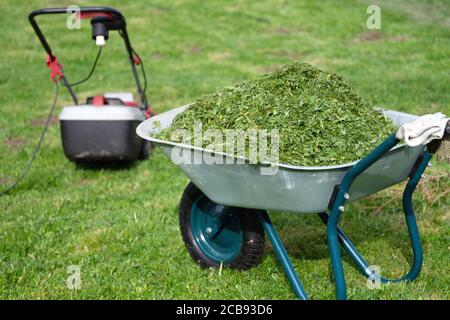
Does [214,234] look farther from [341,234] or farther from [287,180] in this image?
[287,180]

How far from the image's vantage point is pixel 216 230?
3229 millimetres

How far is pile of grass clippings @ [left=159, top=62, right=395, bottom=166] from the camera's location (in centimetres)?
263

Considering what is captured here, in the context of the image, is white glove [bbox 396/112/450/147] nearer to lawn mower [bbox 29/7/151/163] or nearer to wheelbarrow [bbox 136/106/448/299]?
wheelbarrow [bbox 136/106/448/299]

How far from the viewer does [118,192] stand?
183 inches

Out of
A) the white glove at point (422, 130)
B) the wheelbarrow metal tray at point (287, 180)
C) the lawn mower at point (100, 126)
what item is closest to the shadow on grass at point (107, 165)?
the lawn mower at point (100, 126)

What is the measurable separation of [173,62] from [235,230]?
6.68 m

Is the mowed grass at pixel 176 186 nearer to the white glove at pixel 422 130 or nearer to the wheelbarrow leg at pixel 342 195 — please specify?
the wheelbarrow leg at pixel 342 195

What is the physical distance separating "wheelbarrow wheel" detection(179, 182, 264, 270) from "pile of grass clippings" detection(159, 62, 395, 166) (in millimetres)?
498

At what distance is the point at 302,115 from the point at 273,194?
0.40m

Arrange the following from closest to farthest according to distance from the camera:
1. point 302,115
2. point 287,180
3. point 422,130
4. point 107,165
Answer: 1. point 422,130
2. point 287,180
3. point 302,115
4. point 107,165

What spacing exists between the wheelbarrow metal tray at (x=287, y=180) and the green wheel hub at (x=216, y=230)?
0.40m

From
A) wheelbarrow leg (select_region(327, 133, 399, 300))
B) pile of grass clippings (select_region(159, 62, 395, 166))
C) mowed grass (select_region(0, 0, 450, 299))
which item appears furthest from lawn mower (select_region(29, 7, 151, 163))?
wheelbarrow leg (select_region(327, 133, 399, 300))

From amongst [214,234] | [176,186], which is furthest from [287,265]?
[176,186]
